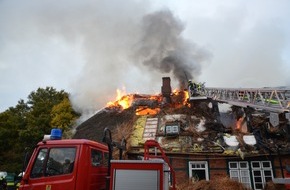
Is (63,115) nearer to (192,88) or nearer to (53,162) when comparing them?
(192,88)

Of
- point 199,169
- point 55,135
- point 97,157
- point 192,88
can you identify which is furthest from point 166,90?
point 55,135

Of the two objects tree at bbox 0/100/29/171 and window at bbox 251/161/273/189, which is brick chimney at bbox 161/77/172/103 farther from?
tree at bbox 0/100/29/171

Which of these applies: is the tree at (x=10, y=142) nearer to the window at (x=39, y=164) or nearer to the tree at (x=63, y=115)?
the tree at (x=63, y=115)

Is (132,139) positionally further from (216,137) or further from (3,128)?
(3,128)

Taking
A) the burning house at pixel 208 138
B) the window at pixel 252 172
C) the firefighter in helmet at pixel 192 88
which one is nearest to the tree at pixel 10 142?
the burning house at pixel 208 138

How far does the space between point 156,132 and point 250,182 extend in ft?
19.3

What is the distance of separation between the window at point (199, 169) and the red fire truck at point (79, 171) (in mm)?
8219

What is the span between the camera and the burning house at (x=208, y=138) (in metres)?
12.4

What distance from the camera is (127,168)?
4910 millimetres

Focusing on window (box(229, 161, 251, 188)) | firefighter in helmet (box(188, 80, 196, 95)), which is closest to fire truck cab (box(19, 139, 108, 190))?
window (box(229, 161, 251, 188))

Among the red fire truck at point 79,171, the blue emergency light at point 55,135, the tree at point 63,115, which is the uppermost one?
the tree at point 63,115

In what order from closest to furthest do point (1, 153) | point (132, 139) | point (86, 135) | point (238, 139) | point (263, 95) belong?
point (263, 95) < point (238, 139) < point (132, 139) < point (86, 135) < point (1, 153)

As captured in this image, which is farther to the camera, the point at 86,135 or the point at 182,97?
the point at 182,97

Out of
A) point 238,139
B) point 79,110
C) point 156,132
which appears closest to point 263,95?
point 238,139
